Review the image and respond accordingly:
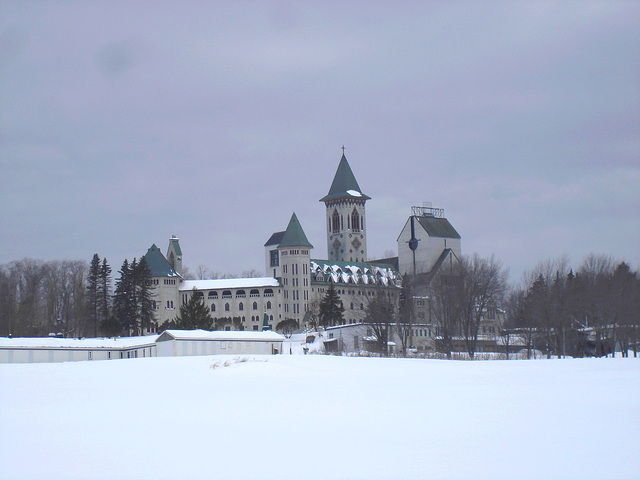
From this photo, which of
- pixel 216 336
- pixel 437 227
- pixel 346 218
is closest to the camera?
pixel 216 336

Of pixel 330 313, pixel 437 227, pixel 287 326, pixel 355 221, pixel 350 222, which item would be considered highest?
pixel 355 221

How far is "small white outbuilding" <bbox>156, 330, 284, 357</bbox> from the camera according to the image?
2849 inches

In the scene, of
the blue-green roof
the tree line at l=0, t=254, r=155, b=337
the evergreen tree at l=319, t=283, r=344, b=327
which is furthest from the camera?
the blue-green roof

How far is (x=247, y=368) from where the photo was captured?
46.1 m

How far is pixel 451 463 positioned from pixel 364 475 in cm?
228

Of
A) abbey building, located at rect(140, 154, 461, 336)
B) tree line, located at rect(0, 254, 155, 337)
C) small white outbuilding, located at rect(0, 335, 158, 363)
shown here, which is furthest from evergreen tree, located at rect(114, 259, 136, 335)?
small white outbuilding, located at rect(0, 335, 158, 363)

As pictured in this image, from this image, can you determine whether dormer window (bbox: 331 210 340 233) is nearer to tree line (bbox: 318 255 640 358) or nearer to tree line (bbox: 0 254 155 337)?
tree line (bbox: 0 254 155 337)

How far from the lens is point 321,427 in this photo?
25.3 metres

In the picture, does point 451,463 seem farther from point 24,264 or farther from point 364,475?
point 24,264

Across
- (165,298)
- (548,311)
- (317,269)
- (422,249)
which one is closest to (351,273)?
(317,269)

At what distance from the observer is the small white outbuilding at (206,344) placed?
237ft

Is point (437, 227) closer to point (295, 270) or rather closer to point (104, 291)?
point (295, 270)

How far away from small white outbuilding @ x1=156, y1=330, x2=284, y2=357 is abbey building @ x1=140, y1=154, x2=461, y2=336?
3857cm

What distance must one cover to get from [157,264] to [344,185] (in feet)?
162
